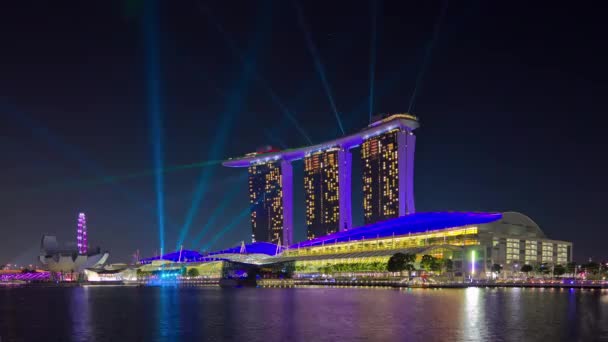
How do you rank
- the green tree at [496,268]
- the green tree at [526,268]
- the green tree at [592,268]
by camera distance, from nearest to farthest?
1. the green tree at [496,268]
2. the green tree at [526,268]
3. the green tree at [592,268]

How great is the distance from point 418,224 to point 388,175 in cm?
4515

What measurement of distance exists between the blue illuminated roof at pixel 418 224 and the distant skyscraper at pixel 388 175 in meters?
22.8

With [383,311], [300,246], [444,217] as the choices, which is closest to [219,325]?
[383,311]

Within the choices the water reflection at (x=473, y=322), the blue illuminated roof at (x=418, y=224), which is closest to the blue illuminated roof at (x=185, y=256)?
the blue illuminated roof at (x=418, y=224)

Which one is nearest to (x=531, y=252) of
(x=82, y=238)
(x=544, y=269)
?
(x=544, y=269)

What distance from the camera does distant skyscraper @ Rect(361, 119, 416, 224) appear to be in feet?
570

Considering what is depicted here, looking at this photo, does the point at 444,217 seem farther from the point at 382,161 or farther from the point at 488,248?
the point at 382,161

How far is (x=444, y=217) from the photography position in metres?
132

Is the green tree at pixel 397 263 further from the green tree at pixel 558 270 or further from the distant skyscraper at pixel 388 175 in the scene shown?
the distant skyscraper at pixel 388 175

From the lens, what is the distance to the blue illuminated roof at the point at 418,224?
398 feet

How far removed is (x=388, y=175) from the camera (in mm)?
178875

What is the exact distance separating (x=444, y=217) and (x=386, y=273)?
18.3 meters

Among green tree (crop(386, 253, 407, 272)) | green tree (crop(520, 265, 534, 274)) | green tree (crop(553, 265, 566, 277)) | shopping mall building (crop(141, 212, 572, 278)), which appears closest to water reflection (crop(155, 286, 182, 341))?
green tree (crop(386, 253, 407, 272))

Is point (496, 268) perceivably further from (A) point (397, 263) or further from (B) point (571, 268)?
(A) point (397, 263)
